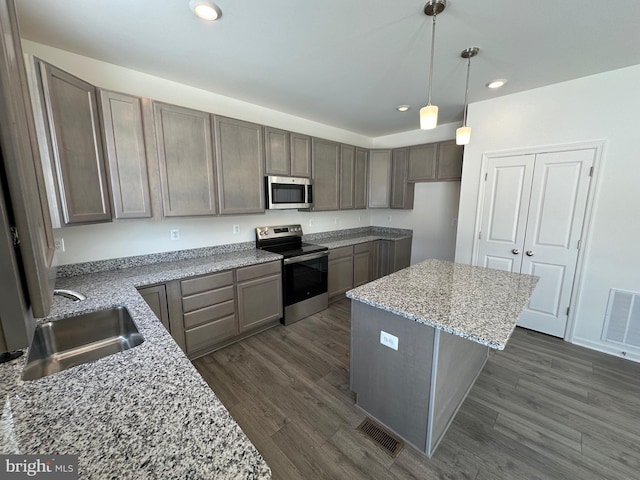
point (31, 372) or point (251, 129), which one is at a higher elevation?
point (251, 129)

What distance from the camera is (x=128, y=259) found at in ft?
7.91

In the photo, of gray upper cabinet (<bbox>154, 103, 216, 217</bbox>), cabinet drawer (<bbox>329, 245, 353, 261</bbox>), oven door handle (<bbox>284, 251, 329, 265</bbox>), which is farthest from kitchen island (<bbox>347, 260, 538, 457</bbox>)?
gray upper cabinet (<bbox>154, 103, 216, 217</bbox>)

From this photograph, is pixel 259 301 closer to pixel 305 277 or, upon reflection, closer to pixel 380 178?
pixel 305 277

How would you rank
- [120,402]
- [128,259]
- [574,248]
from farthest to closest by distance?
[574,248] → [128,259] → [120,402]

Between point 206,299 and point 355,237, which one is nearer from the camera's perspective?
point 206,299

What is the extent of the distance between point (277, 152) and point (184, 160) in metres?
1.07

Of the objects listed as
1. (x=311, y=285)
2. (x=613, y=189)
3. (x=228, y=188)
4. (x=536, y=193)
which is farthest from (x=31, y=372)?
(x=613, y=189)

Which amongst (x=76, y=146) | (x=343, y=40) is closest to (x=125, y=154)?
(x=76, y=146)

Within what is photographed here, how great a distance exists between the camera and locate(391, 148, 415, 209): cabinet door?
14.1ft

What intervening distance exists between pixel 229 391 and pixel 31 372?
48.9 inches

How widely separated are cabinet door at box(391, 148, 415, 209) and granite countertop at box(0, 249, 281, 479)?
13.2 feet

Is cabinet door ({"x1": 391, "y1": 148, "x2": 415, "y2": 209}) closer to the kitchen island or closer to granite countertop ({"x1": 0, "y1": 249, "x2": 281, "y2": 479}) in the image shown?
the kitchen island

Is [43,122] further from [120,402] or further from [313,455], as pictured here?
[313,455]

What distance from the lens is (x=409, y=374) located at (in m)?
1.58
